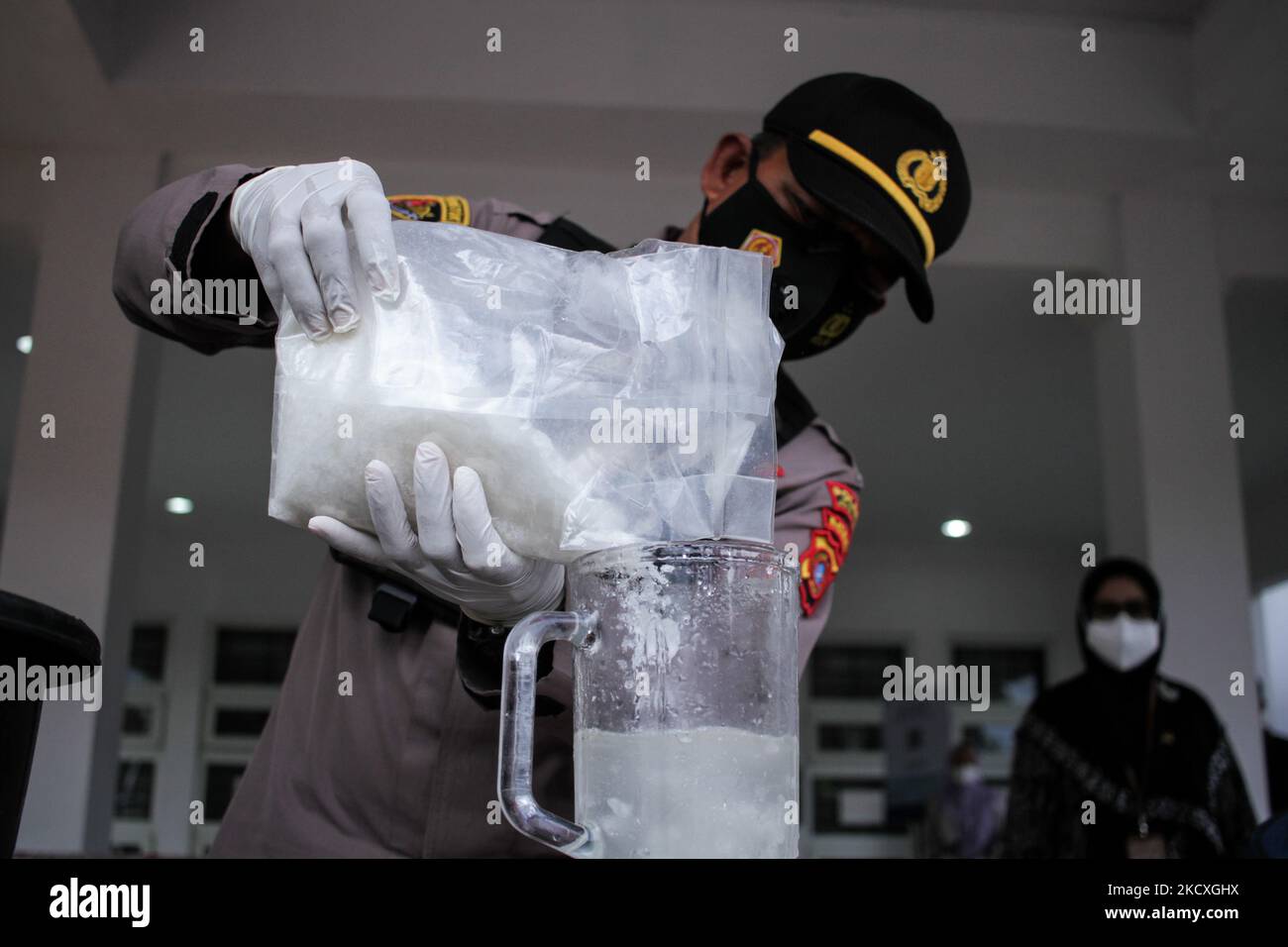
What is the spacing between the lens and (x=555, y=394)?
62cm

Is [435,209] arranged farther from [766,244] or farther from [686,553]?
[686,553]

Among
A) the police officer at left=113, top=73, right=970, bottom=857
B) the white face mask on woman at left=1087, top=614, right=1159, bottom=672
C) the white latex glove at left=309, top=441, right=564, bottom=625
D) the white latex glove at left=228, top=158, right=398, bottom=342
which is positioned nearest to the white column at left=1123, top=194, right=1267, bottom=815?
the white face mask on woman at left=1087, top=614, right=1159, bottom=672

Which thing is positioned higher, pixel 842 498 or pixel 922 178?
pixel 922 178

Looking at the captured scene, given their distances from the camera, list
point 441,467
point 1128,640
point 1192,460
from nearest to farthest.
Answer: point 441,467
point 1128,640
point 1192,460

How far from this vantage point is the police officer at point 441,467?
0.66 m

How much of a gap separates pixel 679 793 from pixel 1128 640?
2528mm

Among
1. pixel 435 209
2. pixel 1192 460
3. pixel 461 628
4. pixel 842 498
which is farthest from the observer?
pixel 1192 460

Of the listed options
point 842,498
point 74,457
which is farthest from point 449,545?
point 74,457

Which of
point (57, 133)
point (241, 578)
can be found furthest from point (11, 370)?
point (241, 578)

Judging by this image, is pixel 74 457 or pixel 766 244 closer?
pixel 766 244

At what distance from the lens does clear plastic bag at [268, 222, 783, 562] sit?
0.61 meters

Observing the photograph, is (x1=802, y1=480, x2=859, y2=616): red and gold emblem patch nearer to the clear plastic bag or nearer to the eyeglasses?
the clear plastic bag
